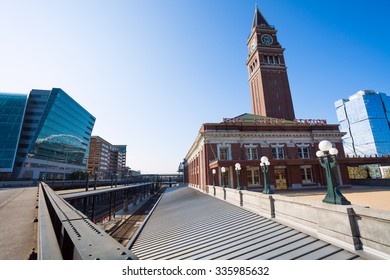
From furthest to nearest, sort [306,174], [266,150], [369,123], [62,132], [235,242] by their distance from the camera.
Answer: [369,123] → [62,132] → [266,150] → [306,174] → [235,242]

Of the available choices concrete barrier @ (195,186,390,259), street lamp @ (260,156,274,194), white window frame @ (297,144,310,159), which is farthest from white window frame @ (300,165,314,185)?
concrete barrier @ (195,186,390,259)

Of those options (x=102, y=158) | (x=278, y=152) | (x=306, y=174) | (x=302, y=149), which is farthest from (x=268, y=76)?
(x=102, y=158)

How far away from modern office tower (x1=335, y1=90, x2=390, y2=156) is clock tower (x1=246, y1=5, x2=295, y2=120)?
316 feet

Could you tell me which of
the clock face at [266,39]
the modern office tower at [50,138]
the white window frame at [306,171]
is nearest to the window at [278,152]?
the white window frame at [306,171]

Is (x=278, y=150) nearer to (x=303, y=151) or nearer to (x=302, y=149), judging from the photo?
(x=302, y=149)

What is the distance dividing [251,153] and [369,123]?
142870 millimetres

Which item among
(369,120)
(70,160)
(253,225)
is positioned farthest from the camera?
(369,120)

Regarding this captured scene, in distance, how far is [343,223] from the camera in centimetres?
480

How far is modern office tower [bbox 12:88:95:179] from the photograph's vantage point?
66.8 metres

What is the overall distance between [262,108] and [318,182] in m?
23.9

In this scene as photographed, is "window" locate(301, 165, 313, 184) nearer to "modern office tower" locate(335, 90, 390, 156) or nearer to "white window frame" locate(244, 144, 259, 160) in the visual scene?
"white window frame" locate(244, 144, 259, 160)

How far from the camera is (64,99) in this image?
271 feet
